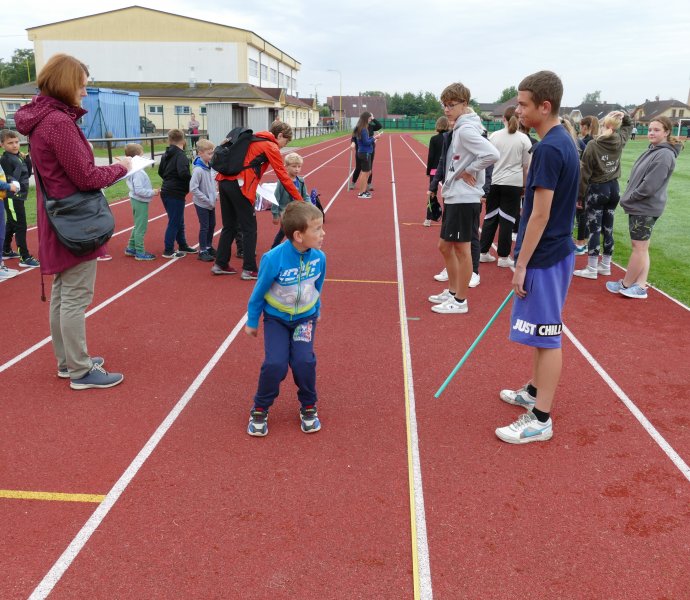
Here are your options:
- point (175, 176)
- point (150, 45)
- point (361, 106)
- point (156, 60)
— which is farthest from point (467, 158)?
point (361, 106)

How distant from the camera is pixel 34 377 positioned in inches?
172

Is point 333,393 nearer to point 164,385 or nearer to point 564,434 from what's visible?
point 164,385

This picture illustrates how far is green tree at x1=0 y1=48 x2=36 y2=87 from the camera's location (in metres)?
89.4

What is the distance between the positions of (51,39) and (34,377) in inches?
2316

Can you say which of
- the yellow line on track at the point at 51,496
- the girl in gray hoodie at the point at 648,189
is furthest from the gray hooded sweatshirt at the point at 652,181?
the yellow line on track at the point at 51,496

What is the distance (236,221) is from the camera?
23.7 feet

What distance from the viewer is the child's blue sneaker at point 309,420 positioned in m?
3.71

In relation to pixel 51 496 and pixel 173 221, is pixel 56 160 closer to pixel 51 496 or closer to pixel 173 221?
pixel 51 496

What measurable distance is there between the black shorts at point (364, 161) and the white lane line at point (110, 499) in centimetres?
1007

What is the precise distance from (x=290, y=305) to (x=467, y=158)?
2.87m

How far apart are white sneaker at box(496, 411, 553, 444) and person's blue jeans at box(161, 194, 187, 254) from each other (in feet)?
18.7

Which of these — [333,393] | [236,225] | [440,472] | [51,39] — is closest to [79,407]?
[333,393]

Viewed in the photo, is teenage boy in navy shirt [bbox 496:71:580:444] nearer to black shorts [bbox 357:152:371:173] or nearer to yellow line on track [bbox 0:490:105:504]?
yellow line on track [bbox 0:490:105:504]

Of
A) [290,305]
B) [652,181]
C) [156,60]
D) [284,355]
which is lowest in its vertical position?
[284,355]
